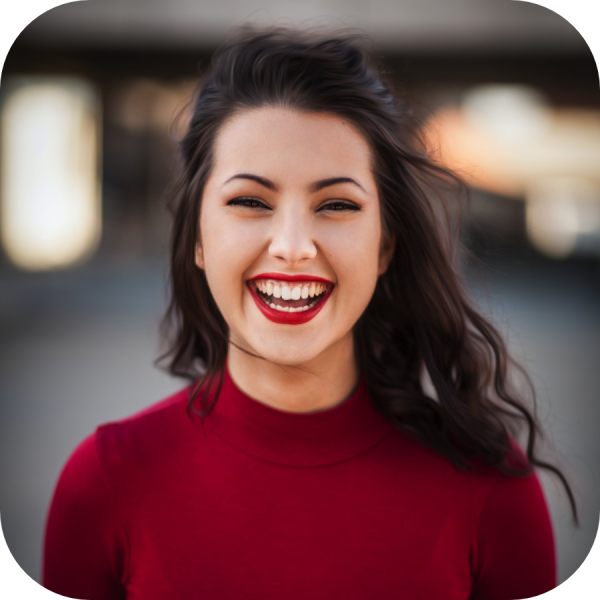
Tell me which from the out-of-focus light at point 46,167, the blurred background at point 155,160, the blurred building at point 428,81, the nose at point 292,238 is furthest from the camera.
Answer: the out-of-focus light at point 46,167

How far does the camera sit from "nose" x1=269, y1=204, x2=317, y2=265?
1.32 metres

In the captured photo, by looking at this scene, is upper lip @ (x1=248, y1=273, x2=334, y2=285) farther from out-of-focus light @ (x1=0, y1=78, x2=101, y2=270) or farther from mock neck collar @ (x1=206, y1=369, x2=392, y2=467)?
out-of-focus light @ (x1=0, y1=78, x2=101, y2=270)

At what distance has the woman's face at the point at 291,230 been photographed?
1.35m

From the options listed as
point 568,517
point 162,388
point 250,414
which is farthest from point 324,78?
point 162,388

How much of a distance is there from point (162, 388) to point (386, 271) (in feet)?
16.7

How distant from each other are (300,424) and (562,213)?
12.0m

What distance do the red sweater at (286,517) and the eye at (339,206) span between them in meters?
0.50

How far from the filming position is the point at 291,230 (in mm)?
1331

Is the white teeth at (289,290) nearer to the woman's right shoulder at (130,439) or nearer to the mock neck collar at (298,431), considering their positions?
the mock neck collar at (298,431)

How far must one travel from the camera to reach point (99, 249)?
1181 centimetres

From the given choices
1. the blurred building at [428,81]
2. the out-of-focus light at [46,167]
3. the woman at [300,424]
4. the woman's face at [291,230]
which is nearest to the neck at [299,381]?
the woman at [300,424]

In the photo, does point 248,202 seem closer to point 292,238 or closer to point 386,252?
point 292,238

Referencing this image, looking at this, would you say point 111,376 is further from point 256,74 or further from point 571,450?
point 256,74

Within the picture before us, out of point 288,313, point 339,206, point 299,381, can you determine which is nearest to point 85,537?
point 299,381
